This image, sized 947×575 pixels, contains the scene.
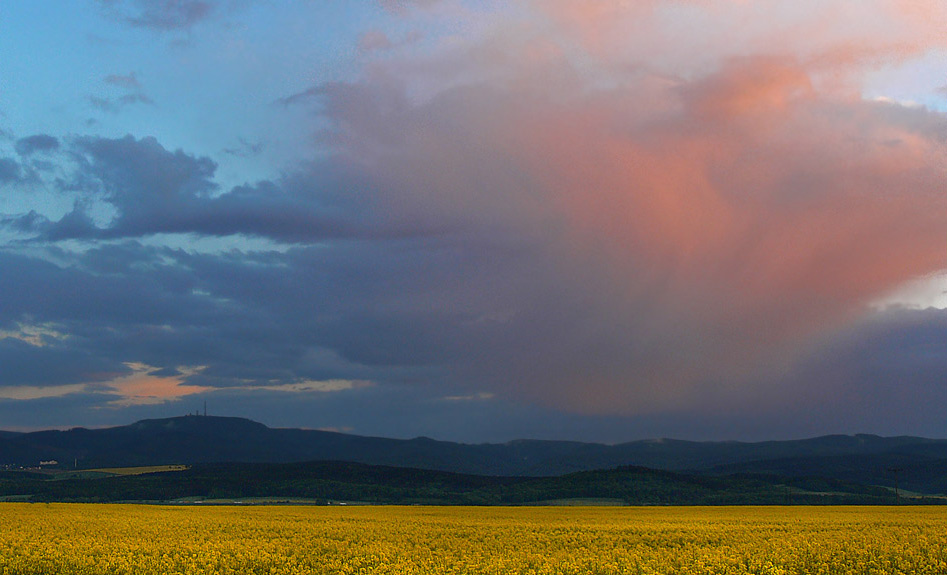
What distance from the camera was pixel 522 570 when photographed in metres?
47.8

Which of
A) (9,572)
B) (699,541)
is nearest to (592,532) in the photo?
(699,541)

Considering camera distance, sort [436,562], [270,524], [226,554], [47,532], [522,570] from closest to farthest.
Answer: [522,570], [436,562], [226,554], [47,532], [270,524]

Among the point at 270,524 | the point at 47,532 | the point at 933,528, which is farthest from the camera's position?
the point at 270,524

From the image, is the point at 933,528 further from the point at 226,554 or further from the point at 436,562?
the point at 226,554

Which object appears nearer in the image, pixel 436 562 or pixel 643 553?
pixel 436 562

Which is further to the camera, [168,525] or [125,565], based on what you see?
[168,525]

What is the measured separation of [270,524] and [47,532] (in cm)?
2159

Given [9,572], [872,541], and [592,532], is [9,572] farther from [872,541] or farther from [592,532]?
[872,541]

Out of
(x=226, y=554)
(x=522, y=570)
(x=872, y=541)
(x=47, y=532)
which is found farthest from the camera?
(x=47, y=532)

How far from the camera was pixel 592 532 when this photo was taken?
79.1 metres

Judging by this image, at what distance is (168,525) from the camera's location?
287 ft

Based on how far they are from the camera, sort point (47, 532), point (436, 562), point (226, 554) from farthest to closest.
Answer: point (47, 532), point (226, 554), point (436, 562)

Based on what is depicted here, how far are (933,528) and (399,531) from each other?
50643mm

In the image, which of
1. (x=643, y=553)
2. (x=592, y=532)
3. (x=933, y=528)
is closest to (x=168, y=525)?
(x=592, y=532)
